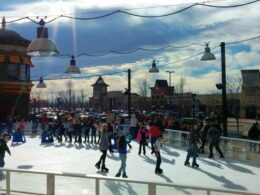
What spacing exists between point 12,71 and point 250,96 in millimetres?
39236

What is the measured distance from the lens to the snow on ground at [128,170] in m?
8.87

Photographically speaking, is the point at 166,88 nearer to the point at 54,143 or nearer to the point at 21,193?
the point at 54,143

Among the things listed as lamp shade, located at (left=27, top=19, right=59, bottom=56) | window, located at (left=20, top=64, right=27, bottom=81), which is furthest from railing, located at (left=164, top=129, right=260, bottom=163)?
window, located at (left=20, top=64, right=27, bottom=81)

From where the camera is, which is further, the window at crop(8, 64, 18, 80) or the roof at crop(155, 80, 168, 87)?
the roof at crop(155, 80, 168, 87)

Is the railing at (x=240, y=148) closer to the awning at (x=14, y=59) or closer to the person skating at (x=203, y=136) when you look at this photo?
the person skating at (x=203, y=136)

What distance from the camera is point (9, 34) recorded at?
42.8m

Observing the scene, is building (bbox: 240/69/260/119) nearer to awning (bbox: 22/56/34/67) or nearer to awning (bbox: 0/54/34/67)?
awning (bbox: 22/56/34/67)

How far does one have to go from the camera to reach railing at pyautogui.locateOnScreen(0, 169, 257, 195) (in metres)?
7.47

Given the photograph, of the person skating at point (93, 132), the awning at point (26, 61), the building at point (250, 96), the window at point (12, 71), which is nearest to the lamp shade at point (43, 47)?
the person skating at point (93, 132)

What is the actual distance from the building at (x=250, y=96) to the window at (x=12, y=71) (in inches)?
1420

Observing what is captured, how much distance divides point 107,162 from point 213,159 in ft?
14.6

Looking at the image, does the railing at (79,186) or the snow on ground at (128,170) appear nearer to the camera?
the railing at (79,186)

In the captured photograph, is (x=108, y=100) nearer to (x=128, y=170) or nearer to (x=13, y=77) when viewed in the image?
(x=13, y=77)

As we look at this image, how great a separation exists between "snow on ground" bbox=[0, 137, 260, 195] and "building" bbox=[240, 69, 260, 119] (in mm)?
44747
